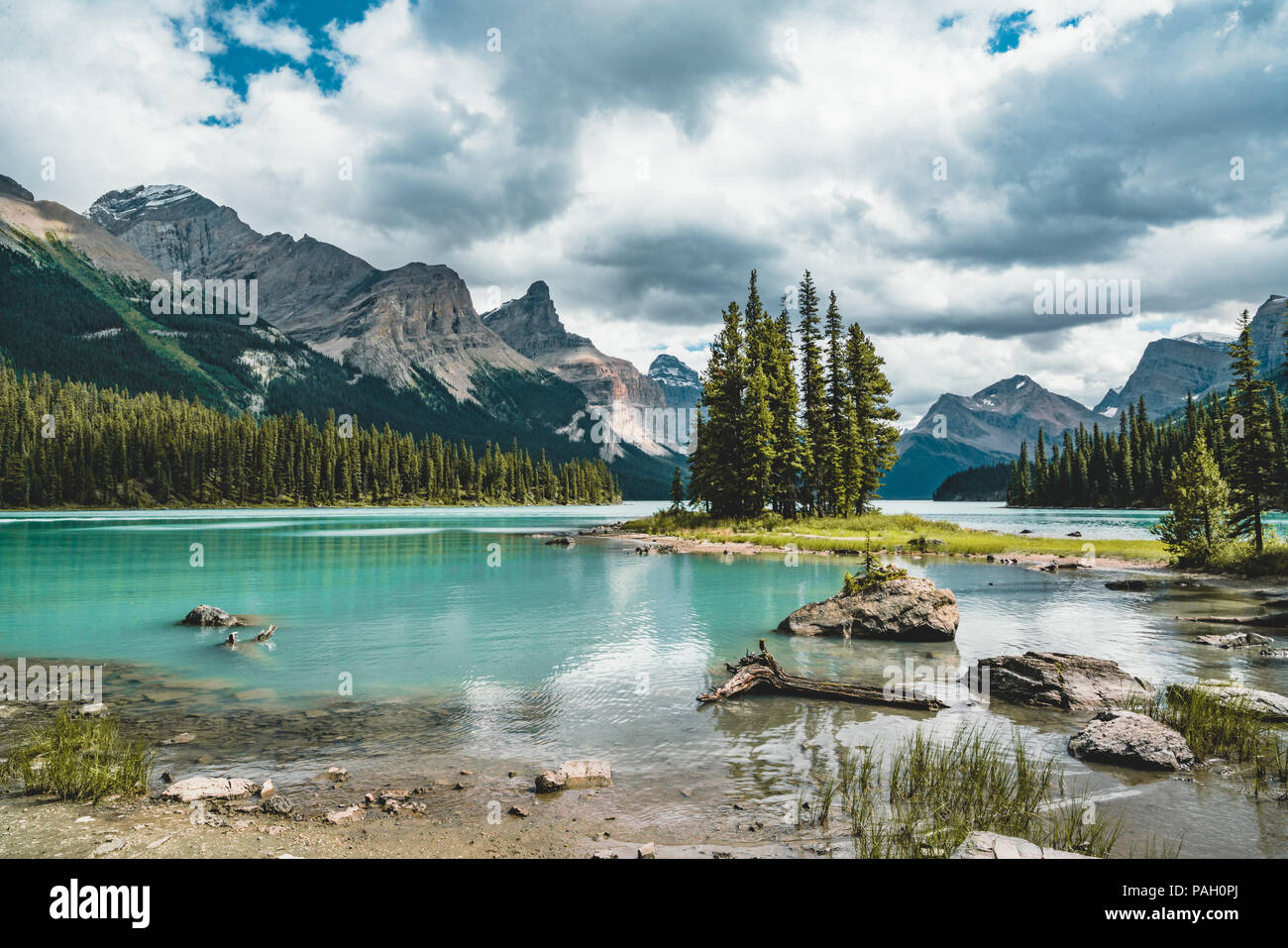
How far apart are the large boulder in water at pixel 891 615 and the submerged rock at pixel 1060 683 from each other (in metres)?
6.41

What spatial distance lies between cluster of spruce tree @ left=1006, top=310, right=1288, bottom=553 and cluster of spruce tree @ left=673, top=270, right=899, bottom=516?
30.2m

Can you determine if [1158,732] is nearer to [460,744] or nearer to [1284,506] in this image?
[460,744]

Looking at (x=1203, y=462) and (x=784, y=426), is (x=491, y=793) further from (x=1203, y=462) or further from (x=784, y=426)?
(x=784, y=426)

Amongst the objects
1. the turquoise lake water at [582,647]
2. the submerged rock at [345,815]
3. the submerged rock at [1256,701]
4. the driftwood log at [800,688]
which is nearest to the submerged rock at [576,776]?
the turquoise lake water at [582,647]

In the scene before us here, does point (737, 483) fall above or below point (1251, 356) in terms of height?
below

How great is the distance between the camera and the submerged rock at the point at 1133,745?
1202 centimetres

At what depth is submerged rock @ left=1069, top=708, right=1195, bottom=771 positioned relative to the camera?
12.0m

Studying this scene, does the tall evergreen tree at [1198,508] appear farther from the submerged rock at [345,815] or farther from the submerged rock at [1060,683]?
the submerged rock at [345,815]

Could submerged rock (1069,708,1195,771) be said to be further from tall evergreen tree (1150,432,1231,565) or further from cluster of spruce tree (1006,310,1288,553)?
tall evergreen tree (1150,432,1231,565)

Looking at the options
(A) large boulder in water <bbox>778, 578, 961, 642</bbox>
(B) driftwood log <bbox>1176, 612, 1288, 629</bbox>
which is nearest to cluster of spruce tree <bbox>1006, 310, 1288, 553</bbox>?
(B) driftwood log <bbox>1176, 612, 1288, 629</bbox>

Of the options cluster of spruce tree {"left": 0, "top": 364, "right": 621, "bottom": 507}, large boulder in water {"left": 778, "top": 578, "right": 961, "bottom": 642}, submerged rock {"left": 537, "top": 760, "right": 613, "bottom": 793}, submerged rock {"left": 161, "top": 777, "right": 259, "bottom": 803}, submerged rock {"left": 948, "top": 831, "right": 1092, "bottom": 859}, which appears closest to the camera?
submerged rock {"left": 948, "top": 831, "right": 1092, "bottom": 859}
